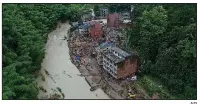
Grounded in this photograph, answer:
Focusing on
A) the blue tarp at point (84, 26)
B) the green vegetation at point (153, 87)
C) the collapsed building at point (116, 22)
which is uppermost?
the collapsed building at point (116, 22)

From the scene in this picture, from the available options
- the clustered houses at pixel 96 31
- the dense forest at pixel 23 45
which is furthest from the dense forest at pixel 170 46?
the dense forest at pixel 23 45

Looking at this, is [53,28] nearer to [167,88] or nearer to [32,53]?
[32,53]

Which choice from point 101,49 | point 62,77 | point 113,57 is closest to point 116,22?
point 101,49

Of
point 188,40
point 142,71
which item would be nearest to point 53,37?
point 142,71

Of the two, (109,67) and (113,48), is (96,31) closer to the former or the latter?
(113,48)

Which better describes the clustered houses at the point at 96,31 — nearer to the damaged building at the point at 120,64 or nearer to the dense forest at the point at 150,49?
the dense forest at the point at 150,49

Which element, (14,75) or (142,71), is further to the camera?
(142,71)
